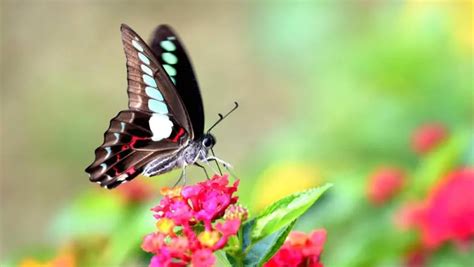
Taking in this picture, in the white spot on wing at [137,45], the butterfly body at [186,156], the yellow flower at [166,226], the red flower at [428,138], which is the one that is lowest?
the yellow flower at [166,226]

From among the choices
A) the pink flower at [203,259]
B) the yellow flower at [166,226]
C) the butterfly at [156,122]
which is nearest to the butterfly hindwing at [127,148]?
the butterfly at [156,122]

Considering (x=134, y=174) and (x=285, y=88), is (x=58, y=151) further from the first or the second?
(x=134, y=174)

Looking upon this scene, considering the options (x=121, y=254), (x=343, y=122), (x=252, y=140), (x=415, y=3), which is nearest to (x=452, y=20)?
(x=415, y=3)

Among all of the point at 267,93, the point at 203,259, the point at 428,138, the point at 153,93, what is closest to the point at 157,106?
the point at 153,93

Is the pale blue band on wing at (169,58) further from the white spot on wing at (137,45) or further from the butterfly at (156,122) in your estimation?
the white spot on wing at (137,45)

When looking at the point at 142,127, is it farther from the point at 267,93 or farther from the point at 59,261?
the point at 267,93

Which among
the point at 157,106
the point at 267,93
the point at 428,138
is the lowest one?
the point at 428,138
